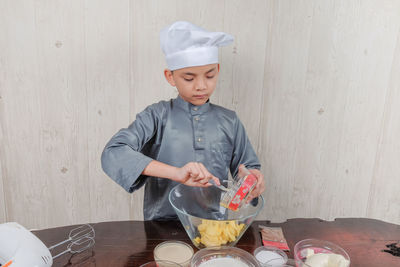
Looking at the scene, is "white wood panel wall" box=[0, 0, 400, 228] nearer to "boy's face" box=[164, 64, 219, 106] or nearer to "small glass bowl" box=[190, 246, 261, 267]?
"boy's face" box=[164, 64, 219, 106]

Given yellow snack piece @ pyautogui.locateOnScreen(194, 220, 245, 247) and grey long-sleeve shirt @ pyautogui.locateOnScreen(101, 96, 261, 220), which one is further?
grey long-sleeve shirt @ pyautogui.locateOnScreen(101, 96, 261, 220)

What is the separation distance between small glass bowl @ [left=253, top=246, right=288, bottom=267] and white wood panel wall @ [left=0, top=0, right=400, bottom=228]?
75 centimetres

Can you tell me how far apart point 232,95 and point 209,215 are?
2.14 feet

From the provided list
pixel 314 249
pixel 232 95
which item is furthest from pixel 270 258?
pixel 232 95

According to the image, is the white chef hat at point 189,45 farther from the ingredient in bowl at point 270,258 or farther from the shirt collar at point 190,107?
the ingredient in bowl at point 270,258

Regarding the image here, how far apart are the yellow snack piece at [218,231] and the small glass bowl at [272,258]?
3.1 inches

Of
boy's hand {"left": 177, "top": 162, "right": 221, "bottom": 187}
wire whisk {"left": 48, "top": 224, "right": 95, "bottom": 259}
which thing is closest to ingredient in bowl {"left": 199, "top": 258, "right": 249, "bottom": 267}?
boy's hand {"left": 177, "top": 162, "right": 221, "bottom": 187}

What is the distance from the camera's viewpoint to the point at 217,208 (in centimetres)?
103

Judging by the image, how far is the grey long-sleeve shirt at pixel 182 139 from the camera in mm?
1137

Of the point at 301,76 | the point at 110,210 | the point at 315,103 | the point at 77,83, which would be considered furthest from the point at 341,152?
the point at 77,83

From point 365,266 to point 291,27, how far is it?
3.23 feet

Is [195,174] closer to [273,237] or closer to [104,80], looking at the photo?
[273,237]

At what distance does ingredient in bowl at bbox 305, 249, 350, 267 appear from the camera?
750 mm

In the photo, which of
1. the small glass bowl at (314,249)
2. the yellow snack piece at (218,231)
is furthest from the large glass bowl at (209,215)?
the small glass bowl at (314,249)
